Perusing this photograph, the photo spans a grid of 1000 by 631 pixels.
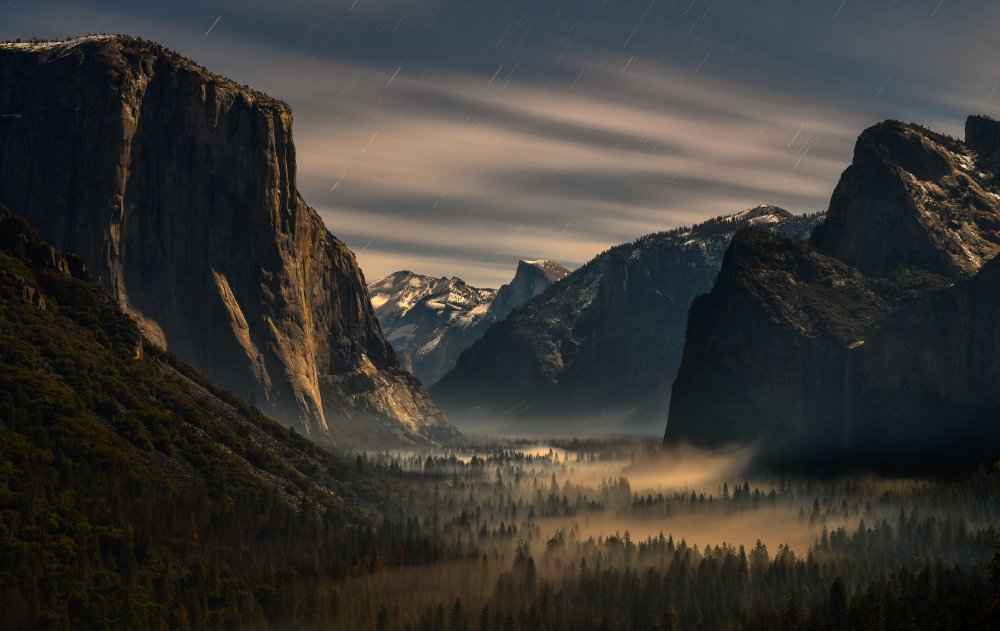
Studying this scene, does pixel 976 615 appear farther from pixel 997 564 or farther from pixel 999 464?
pixel 999 464

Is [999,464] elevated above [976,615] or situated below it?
above

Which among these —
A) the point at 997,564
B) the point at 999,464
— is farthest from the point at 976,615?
the point at 999,464

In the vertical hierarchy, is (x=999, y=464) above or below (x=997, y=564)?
above
